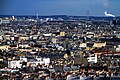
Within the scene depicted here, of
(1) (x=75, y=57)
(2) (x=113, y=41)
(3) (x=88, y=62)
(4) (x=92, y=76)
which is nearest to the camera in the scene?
(4) (x=92, y=76)

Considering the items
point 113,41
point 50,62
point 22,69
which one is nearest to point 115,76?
point 22,69

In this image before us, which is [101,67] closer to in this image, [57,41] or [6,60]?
[6,60]

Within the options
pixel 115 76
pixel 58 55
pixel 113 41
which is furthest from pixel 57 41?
pixel 115 76

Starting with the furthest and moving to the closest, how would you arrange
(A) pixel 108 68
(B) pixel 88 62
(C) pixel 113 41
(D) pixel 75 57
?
(C) pixel 113 41 → (D) pixel 75 57 → (B) pixel 88 62 → (A) pixel 108 68

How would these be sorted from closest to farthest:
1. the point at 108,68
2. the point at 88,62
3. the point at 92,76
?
the point at 92,76, the point at 108,68, the point at 88,62

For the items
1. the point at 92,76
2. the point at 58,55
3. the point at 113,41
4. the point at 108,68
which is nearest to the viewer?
the point at 92,76

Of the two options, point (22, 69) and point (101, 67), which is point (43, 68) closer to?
point (22, 69)

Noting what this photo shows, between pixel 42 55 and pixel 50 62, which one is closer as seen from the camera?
pixel 50 62

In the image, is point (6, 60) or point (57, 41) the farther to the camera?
point (57, 41)
